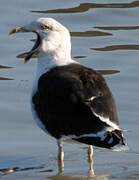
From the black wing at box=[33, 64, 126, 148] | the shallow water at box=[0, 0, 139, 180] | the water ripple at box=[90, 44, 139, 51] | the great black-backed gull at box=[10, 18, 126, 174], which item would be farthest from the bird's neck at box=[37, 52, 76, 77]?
the water ripple at box=[90, 44, 139, 51]

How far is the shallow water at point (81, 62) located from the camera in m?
8.72

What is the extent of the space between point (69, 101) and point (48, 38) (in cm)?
116

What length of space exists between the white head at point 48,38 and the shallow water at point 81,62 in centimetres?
106

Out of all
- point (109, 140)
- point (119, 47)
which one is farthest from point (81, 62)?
point (109, 140)

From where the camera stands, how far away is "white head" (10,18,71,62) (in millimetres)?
8922

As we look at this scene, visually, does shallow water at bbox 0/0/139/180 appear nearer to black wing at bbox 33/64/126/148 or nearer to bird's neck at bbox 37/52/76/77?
black wing at bbox 33/64/126/148

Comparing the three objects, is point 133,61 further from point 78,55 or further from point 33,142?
point 33,142

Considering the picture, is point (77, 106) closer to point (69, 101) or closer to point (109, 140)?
point (69, 101)

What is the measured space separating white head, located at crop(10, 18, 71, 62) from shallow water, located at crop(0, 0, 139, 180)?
41.7 inches

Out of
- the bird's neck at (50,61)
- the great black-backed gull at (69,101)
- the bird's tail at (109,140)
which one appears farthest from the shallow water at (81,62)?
the bird's neck at (50,61)

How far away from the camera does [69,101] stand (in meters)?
8.02

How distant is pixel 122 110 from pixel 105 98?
1.93m

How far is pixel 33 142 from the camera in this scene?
932 centimetres

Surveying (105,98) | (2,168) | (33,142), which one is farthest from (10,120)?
(105,98)
